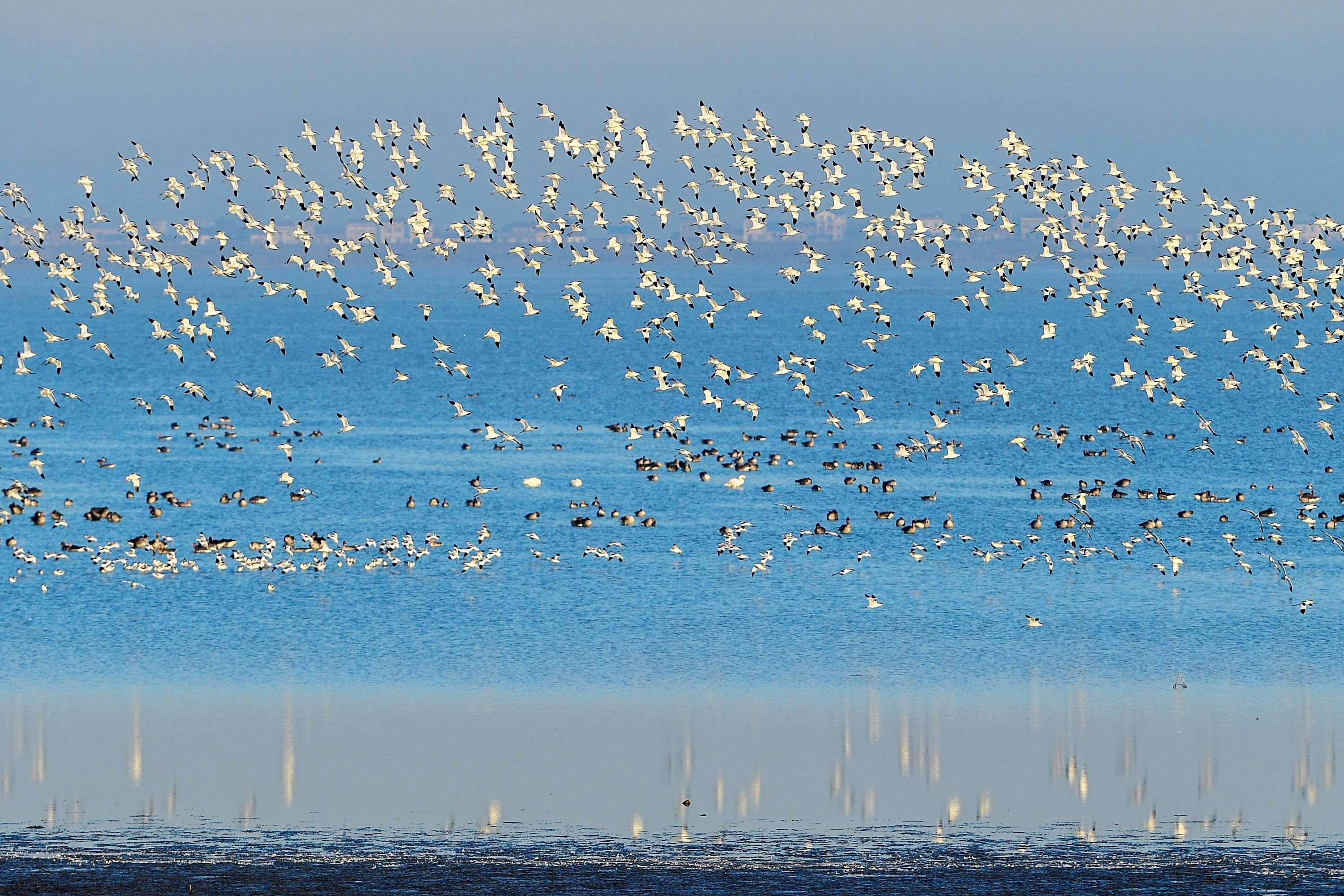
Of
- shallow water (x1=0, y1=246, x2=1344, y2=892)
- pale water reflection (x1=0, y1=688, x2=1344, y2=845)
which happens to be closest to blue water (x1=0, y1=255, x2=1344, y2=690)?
shallow water (x1=0, y1=246, x2=1344, y2=892)

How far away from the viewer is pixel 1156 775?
42906 mm

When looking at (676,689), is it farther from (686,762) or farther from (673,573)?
(673,573)

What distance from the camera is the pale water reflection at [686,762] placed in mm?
38531

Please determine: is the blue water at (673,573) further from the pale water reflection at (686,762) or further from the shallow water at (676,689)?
the pale water reflection at (686,762)

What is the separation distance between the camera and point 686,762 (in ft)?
146

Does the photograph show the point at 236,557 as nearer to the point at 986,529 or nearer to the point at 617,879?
the point at 986,529

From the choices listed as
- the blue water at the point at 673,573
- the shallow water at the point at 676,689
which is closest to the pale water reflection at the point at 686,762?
the shallow water at the point at 676,689

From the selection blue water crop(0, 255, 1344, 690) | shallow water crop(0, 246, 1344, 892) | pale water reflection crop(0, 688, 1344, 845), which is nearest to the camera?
shallow water crop(0, 246, 1344, 892)

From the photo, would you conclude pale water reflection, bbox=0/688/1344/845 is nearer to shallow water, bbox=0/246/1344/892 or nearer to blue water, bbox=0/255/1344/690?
shallow water, bbox=0/246/1344/892

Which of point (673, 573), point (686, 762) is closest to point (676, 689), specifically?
point (686, 762)

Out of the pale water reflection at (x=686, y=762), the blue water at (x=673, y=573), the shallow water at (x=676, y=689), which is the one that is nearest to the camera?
the shallow water at (x=676, y=689)

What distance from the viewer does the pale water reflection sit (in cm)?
3853

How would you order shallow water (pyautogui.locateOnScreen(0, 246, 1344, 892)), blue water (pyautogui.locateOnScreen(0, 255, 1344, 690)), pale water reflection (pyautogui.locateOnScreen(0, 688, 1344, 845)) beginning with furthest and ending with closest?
blue water (pyautogui.locateOnScreen(0, 255, 1344, 690)) → pale water reflection (pyautogui.locateOnScreen(0, 688, 1344, 845)) → shallow water (pyautogui.locateOnScreen(0, 246, 1344, 892))

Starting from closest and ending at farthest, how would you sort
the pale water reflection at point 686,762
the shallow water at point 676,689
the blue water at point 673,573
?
the shallow water at point 676,689
the pale water reflection at point 686,762
the blue water at point 673,573
